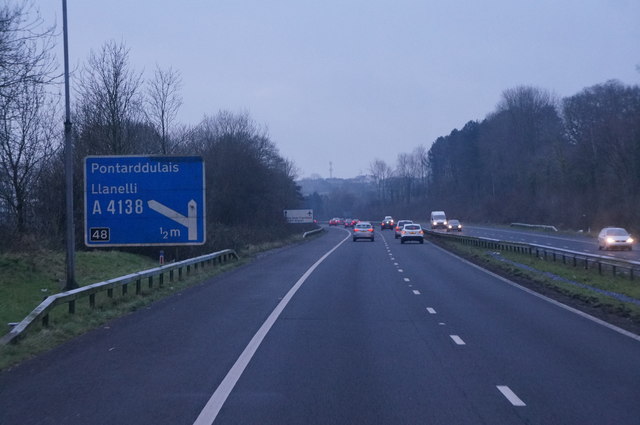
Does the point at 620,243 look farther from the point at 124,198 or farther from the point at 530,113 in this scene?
the point at 530,113

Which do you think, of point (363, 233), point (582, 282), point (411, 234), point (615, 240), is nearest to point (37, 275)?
point (582, 282)

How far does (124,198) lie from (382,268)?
14.2 m

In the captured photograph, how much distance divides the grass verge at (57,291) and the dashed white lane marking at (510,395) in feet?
22.1

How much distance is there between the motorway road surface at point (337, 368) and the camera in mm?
8469

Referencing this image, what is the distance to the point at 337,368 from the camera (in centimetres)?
1101

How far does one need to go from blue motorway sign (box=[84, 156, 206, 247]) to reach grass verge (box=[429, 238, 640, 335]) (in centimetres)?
1044

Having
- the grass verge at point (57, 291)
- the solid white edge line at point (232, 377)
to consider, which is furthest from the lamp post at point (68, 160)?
the solid white edge line at point (232, 377)

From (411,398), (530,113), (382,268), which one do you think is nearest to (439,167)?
(530,113)

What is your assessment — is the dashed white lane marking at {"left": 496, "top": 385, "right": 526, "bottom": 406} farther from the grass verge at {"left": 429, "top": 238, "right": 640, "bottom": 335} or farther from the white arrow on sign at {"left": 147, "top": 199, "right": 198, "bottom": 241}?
the white arrow on sign at {"left": 147, "top": 199, "right": 198, "bottom": 241}

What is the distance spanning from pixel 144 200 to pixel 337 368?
13.4m

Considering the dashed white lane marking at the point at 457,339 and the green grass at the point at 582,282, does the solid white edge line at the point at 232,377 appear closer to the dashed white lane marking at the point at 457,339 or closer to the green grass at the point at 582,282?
the dashed white lane marking at the point at 457,339

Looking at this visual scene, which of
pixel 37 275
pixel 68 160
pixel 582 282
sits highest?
pixel 68 160

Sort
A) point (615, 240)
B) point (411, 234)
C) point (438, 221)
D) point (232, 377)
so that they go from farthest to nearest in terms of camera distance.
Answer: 1. point (438, 221)
2. point (411, 234)
3. point (615, 240)
4. point (232, 377)

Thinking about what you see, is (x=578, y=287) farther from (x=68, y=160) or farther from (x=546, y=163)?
(x=546, y=163)
